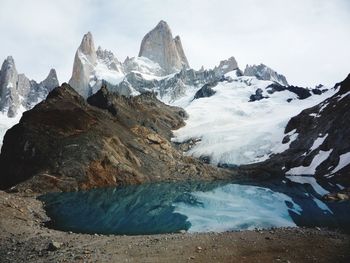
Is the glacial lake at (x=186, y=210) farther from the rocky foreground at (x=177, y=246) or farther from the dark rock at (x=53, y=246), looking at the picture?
the dark rock at (x=53, y=246)

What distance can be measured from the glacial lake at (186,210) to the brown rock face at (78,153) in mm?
7358

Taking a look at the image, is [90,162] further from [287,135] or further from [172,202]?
[287,135]

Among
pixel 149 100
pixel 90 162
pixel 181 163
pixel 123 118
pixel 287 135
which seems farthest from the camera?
pixel 149 100

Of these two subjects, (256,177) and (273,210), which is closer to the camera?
(273,210)

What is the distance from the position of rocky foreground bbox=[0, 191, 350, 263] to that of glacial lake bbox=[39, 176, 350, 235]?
531 centimetres

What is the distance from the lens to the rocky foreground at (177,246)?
25.1m

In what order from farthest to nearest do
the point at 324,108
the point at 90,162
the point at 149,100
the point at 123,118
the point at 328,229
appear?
the point at 149,100, the point at 324,108, the point at 123,118, the point at 90,162, the point at 328,229

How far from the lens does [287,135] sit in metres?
148

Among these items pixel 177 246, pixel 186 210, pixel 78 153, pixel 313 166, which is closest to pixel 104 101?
pixel 78 153

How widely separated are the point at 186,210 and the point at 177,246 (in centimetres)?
2424

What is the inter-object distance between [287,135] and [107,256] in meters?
130

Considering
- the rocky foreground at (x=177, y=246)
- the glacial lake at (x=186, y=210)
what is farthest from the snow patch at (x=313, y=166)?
the rocky foreground at (x=177, y=246)

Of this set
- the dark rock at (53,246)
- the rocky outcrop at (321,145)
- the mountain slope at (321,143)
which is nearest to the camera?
the dark rock at (53,246)

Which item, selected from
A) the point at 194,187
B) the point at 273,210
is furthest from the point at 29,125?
the point at 273,210
